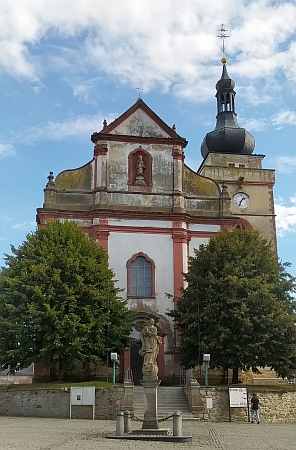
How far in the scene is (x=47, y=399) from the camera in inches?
1037

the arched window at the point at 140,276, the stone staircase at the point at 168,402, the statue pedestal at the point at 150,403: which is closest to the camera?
the statue pedestal at the point at 150,403

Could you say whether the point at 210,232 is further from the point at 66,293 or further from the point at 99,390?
the point at 99,390

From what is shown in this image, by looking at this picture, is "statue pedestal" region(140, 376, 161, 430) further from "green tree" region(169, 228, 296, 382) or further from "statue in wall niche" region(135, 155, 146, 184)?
"statue in wall niche" region(135, 155, 146, 184)

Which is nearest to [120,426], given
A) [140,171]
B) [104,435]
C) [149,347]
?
[104,435]

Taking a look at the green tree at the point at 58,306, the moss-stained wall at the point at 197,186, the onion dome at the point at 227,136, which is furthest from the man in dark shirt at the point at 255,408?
the onion dome at the point at 227,136

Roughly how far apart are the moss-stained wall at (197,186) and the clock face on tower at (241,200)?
7.13 meters

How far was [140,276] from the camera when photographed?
36.2 metres

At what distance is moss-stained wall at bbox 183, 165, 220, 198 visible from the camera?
3912 centimetres

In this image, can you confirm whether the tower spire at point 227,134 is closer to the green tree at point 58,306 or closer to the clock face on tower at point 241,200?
the clock face on tower at point 241,200

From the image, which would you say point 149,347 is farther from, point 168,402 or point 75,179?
point 75,179

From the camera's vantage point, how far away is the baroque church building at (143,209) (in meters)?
35.5

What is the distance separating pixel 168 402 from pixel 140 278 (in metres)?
10.3

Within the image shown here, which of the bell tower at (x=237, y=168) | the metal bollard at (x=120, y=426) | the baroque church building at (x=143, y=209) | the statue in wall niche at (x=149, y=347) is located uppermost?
the bell tower at (x=237, y=168)

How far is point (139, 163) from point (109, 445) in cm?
2397
